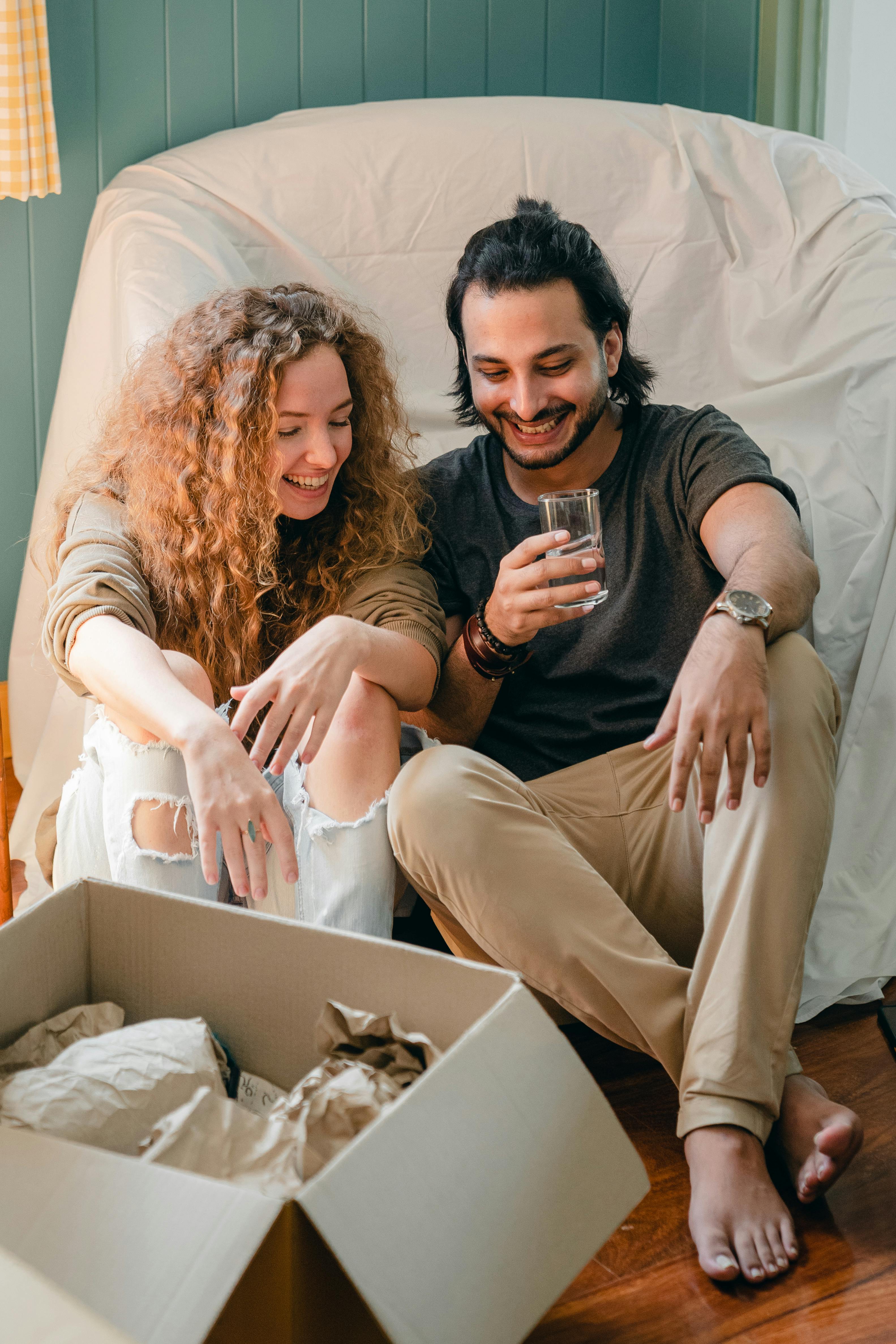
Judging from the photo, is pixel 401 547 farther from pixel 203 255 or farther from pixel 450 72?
pixel 450 72

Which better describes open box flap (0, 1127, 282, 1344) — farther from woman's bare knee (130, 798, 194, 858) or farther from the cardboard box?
woman's bare knee (130, 798, 194, 858)

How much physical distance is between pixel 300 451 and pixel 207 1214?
101 cm

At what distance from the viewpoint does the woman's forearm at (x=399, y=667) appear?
1.26 m

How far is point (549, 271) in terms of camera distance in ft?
4.85

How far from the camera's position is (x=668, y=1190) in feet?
3.55

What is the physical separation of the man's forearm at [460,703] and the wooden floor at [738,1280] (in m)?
0.47

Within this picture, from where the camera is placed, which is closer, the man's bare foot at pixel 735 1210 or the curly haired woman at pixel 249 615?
the man's bare foot at pixel 735 1210

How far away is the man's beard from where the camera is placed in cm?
147

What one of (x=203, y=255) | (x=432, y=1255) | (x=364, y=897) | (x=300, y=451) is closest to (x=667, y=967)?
(x=364, y=897)

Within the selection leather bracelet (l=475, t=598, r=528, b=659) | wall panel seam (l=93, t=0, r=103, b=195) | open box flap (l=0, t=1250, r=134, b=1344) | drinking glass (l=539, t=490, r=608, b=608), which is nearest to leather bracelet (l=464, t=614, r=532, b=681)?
leather bracelet (l=475, t=598, r=528, b=659)

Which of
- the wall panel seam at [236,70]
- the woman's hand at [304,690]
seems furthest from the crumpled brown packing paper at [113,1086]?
the wall panel seam at [236,70]

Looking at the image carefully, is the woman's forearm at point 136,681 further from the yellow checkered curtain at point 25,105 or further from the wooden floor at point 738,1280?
the yellow checkered curtain at point 25,105

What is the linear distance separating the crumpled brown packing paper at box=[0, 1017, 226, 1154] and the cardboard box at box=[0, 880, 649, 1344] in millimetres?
64

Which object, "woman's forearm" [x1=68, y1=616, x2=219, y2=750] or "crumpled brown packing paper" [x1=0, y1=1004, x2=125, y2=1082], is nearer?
"crumpled brown packing paper" [x1=0, y1=1004, x2=125, y2=1082]
